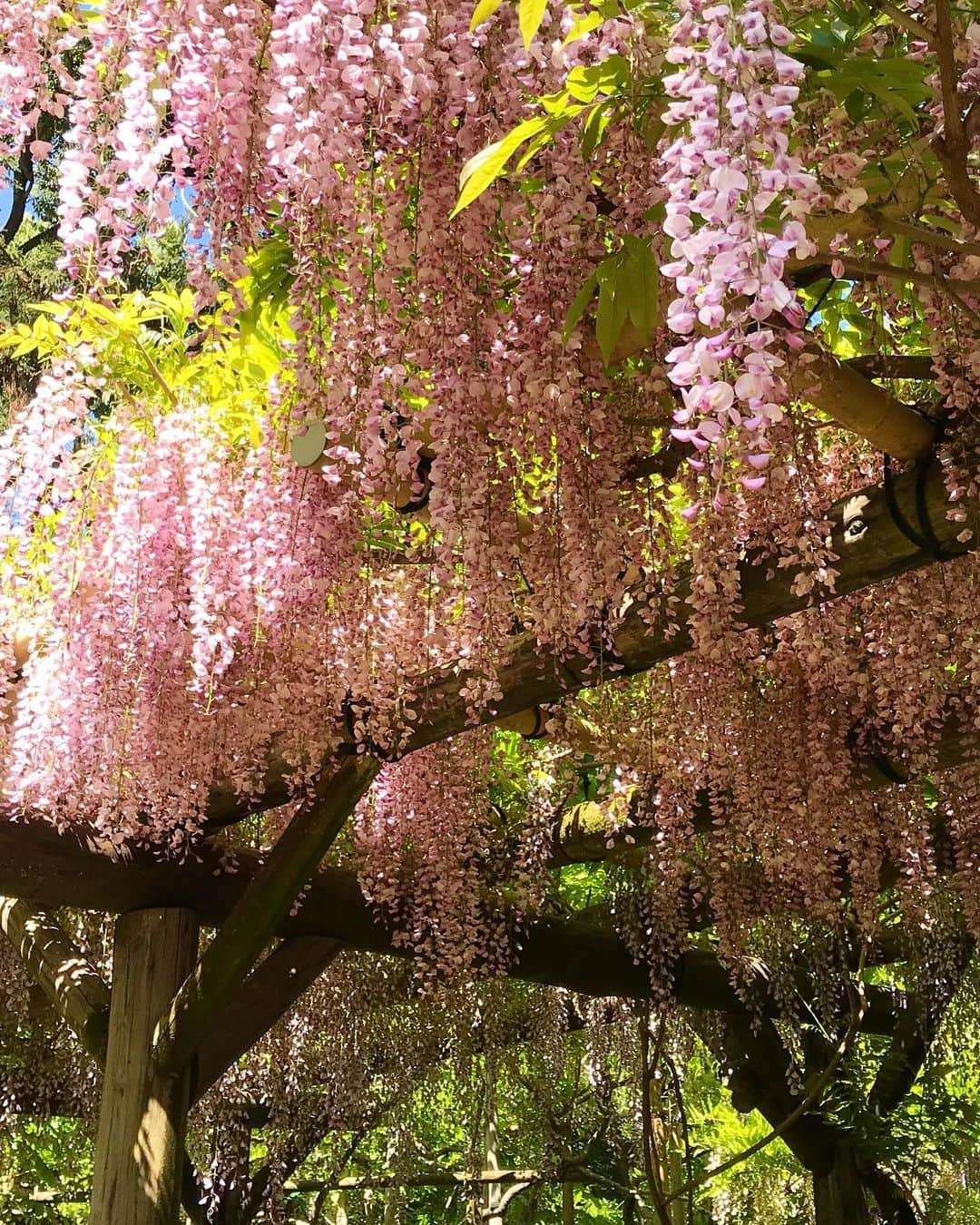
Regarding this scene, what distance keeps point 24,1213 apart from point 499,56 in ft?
24.8

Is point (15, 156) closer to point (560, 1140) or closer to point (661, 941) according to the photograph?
point (661, 941)

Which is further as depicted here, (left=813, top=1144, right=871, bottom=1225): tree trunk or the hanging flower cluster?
(left=813, top=1144, right=871, bottom=1225): tree trunk

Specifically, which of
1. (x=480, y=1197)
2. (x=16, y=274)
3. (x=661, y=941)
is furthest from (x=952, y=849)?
(x=16, y=274)

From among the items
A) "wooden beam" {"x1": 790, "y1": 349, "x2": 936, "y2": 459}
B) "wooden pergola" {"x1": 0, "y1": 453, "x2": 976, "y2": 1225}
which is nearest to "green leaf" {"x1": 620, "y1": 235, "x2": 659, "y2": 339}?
"wooden beam" {"x1": 790, "y1": 349, "x2": 936, "y2": 459}

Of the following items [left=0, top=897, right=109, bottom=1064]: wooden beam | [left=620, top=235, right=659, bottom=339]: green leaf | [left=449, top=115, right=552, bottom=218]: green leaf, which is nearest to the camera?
[left=449, top=115, right=552, bottom=218]: green leaf

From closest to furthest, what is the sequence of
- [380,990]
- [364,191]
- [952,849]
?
[364,191] < [952,849] < [380,990]

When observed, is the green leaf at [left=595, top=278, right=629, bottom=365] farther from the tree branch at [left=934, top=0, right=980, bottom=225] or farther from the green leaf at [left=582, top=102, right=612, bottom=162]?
the tree branch at [left=934, top=0, right=980, bottom=225]

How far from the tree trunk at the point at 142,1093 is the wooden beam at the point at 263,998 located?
39cm

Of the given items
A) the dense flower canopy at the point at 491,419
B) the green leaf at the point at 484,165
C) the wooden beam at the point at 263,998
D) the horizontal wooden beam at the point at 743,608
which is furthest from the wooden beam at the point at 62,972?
the green leaf at the point at 484,165

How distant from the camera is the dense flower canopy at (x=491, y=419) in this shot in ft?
4.42

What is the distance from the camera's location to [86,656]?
114 inches

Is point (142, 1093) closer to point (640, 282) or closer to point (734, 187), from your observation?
point (640, 282)

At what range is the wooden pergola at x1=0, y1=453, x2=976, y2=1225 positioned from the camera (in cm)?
228

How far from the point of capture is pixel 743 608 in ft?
7.55
